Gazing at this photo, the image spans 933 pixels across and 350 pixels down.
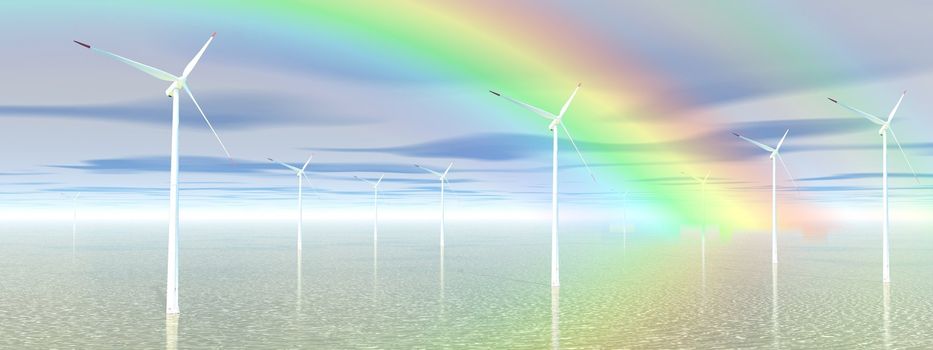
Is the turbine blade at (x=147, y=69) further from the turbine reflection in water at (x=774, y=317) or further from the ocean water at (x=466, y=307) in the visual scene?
the turbine reflection in water at (x=774, y=317)

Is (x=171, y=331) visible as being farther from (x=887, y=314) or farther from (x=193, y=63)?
(x=887, y=314)

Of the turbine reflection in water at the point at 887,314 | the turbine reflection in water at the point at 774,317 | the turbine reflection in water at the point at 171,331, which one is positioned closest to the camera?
the turbine reflection in water at the point at 171,331

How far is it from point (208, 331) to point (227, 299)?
21027 millimetres

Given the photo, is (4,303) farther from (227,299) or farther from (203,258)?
(203,258)

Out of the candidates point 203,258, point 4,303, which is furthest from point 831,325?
point 203,258

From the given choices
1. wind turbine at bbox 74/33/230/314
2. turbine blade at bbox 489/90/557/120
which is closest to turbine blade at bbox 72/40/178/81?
wind turbine at bbox 74/33/230/314

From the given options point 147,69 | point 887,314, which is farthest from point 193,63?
point 887,314

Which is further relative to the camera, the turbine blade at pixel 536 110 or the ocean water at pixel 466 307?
the turbine blade at pixel 536 110

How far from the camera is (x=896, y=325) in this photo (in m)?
55.1

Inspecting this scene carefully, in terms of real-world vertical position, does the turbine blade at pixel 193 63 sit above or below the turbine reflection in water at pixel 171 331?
above

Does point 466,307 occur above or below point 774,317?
below

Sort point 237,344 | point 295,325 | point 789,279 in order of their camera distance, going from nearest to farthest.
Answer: point 237,344 < point 295,325 < point 789,279

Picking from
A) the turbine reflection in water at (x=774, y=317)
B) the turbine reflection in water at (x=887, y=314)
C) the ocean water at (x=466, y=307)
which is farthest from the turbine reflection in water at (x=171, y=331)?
the turbine reflection in water at (x=887, y=314)

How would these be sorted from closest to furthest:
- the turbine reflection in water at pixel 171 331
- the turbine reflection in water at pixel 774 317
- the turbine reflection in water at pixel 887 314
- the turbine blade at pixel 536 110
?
the turbine reflection in water at pixel 171 331 → the turbine reflection in water at pixel 774 317 → the turbine reflection in water at pixel 887 314 → the turbine blade at pixel 536 110
